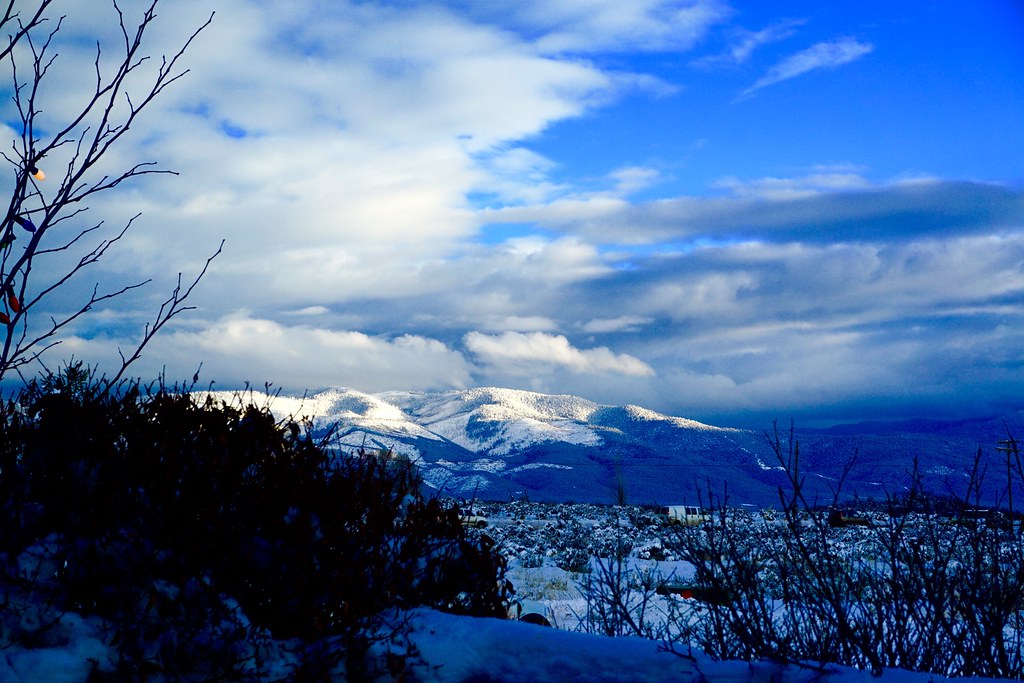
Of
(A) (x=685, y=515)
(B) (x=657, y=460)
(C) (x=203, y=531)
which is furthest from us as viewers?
(B) (x=657, y=460)

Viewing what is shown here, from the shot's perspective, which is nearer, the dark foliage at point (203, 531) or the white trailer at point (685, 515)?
the dark foliage at point (203, 531)

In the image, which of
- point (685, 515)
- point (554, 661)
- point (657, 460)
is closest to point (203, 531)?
point (554, 661)

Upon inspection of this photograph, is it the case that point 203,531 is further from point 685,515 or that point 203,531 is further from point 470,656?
point 685,515

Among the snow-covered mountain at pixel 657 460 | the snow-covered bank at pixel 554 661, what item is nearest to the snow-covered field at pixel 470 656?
the snow-covered bank at pixel 554 661

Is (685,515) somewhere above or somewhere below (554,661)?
above

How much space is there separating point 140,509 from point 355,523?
129cm

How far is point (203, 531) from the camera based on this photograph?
474cm

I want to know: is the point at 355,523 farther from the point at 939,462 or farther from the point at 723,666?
the point at 939,462

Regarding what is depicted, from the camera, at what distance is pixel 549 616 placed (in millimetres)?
8977

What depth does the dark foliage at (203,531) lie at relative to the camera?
456cm

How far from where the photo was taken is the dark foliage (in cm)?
456

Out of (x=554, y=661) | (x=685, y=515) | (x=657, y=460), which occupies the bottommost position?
(x=554, y=661)

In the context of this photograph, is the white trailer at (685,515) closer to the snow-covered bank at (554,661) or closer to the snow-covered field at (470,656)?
the snow-covered field at (470,656)

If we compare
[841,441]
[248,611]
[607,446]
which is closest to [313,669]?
[248,611]
